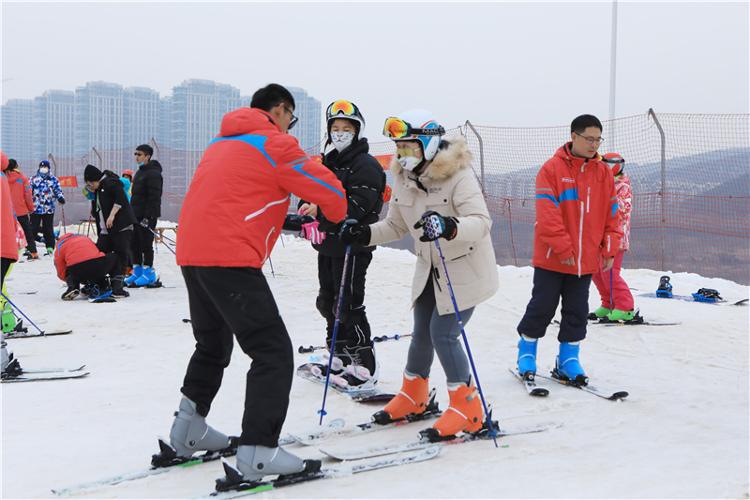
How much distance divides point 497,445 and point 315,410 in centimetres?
130

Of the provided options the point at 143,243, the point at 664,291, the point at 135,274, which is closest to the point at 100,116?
the point at 135,274

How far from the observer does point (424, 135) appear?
155 inches

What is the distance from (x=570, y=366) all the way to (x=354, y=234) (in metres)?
2.12

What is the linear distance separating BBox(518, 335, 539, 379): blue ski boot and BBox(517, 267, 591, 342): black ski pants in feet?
0.45

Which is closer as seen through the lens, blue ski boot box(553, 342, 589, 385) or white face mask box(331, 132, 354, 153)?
white face mask box(331, 132, 354, 153)

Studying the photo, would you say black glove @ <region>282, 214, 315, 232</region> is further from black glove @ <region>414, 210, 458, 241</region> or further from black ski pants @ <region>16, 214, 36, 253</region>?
black ski pants @ <region>16, 214, 36, 253</region>

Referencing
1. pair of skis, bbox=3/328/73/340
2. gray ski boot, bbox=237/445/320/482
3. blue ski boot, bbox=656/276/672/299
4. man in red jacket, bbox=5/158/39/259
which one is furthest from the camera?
man in red jacket, bbox=5/158/39/259

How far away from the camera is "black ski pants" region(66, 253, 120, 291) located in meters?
9.72

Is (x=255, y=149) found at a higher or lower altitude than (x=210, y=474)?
higher

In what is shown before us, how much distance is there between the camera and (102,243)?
399 inches

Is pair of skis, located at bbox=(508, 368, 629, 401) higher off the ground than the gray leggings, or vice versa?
the gray leggings

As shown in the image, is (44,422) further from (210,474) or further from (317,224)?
(317,224)

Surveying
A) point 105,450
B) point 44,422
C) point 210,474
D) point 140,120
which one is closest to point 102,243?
point 44,422

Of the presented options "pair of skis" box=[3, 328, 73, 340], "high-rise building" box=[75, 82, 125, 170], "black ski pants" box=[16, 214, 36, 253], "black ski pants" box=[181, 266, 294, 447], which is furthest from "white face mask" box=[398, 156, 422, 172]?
"high-rise building" box=[75, 82, 125, 170]
